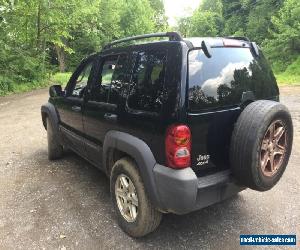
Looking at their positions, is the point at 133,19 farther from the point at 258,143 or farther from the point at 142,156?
the point at 258,143

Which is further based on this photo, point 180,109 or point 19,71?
point 19,71

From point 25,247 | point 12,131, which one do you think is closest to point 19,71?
point 12,131

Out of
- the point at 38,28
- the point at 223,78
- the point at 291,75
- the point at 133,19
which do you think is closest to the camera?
the point at 223,78

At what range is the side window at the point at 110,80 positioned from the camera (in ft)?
12.3

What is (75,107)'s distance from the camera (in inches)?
187

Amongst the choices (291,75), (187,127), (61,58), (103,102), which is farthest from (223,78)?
(61,58)

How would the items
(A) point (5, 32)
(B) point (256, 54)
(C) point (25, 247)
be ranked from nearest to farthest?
(C) point (25, 247)
(B) point (256, 54)
(A) point (5, 32)

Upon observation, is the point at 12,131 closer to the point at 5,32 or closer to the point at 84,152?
the point at 84,152

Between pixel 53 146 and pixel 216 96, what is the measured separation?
3.65 meters

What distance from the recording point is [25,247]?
3.42 metres

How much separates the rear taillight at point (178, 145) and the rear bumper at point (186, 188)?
0.07 m

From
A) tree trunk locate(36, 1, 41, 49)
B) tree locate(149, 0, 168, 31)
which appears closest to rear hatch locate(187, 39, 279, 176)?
tree trunk locate(36, 1, 41, 49)

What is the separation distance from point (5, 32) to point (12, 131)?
1062cm

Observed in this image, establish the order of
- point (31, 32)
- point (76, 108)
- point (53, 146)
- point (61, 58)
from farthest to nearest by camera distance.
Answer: point (61, 58)
point (31, 32)
point (53, 146)
point (76, 108)
